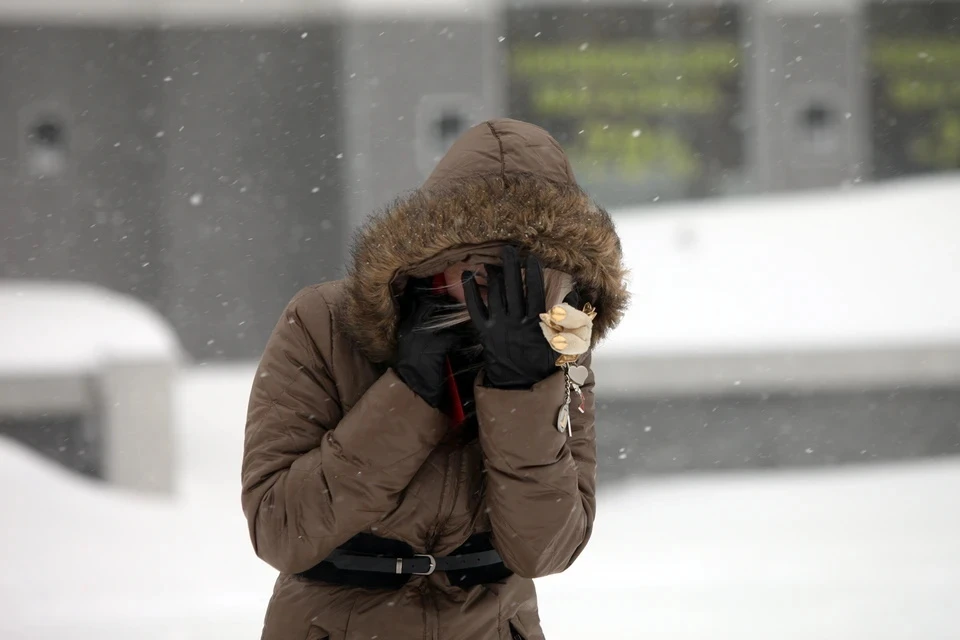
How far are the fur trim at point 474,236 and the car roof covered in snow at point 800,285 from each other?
4.33m

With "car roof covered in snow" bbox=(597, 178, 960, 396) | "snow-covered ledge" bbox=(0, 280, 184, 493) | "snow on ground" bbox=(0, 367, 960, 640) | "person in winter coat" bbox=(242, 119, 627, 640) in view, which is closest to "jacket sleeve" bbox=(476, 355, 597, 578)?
"person in winter coat" bbox=(242, 119, 627, 640)

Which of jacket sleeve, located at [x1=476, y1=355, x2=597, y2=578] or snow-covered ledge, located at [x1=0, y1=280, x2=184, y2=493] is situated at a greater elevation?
jacket sleeve, located at [x1=476, y1=355, x2=597, y2=578]

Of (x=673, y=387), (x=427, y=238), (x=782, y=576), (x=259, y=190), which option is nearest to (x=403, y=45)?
(x=259, y=190)

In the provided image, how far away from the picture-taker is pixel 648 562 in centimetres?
505

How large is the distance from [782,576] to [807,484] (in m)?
1.47

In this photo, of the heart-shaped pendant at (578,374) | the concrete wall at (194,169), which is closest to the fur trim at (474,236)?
the heart-shaped pendant at (578,374)

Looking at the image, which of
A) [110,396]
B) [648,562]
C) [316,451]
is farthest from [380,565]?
[110,396]

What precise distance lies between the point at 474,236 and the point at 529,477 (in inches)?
15.7

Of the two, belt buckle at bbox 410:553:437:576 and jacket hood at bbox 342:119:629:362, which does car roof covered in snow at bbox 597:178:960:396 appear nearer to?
jacket hood at bbox 342:119:629:362

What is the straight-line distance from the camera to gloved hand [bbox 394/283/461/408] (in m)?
1.52

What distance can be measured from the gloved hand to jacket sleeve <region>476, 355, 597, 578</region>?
0.08 metres

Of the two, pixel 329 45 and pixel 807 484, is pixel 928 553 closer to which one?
pixel 807 484

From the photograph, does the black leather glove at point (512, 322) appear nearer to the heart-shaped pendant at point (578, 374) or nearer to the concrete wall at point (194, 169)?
the heart-shaped pendant at point (578, 374)

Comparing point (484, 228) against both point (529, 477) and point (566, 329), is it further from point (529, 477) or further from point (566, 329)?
point (529, 477)
